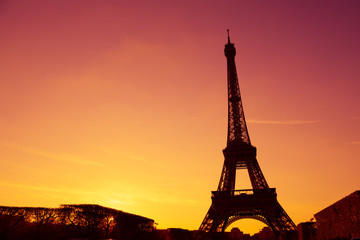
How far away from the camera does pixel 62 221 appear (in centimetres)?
3809

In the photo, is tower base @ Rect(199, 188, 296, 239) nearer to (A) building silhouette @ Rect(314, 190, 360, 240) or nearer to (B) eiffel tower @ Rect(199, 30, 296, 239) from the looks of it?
(B) eiffel tower @ Rect(199, 30, 296, 239)

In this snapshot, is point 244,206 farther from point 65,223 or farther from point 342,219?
point 65,223

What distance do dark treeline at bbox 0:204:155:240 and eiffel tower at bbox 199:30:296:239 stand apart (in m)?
16.3

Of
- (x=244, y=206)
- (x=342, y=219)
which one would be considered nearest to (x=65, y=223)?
(x=244, y=206)

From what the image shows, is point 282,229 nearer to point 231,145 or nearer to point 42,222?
point 231,145

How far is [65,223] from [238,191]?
3103 cm

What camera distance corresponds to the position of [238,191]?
52469 millimetres

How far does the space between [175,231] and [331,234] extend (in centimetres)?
4800

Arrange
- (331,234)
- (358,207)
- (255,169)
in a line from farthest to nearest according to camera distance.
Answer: (255,169) → (331,234) → (358,207)

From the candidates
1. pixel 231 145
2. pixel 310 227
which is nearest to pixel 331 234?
pixel 310 227

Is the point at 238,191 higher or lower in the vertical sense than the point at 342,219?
higher

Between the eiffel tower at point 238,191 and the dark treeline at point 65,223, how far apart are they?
16320 millimetres

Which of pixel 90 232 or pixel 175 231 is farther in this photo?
pixel 175 231

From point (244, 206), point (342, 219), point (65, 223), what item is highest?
point (244, 206)
